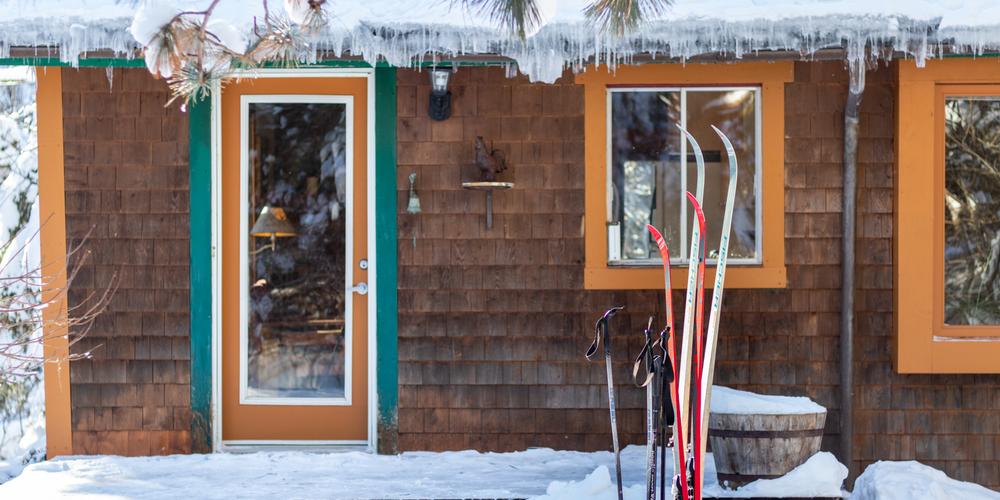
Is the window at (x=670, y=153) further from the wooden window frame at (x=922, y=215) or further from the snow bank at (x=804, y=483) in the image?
the snow bank at (x=804, y=483)

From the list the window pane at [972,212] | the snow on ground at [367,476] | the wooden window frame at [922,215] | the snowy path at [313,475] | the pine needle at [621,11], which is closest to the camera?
the pine needle at [621,11]

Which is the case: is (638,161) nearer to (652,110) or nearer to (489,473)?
(652,110)

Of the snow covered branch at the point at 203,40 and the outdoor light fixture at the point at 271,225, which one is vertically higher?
the snow covered branch at the point at 203,40

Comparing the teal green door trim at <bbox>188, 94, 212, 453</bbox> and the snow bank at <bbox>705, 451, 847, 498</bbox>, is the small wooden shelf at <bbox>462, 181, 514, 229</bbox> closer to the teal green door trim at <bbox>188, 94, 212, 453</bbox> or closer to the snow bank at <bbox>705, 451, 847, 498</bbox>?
the teal green door trim at <bbox>188, 94, 212, 453</bbox>

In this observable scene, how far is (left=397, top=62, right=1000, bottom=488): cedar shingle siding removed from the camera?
230 inches

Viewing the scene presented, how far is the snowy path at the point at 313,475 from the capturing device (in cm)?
516

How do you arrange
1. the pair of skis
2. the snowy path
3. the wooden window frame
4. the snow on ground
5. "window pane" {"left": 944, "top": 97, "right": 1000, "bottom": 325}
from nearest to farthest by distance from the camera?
1. the pair of skis
2. the snow on ground
3. the snowy path
4. the wooden window frame
5. "window pane" {"left": 944, "top": 97, "right": 1000, "bottom": 325}

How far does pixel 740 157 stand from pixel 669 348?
6.51 feet

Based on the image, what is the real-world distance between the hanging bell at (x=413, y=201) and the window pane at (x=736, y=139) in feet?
4.86

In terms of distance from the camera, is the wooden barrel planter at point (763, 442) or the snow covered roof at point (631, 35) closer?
the wooden barrel planter at point (763, 442)

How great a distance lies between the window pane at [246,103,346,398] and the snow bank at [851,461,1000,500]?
278 cm

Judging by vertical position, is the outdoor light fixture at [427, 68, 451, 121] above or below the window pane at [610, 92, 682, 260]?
above

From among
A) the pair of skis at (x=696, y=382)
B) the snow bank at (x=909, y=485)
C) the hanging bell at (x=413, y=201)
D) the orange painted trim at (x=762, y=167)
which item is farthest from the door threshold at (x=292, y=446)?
the snow bank at (x=909, y=485)

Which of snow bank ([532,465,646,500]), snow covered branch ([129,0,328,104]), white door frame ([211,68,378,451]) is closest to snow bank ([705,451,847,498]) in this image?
snow bank ([532,465,646,500])
